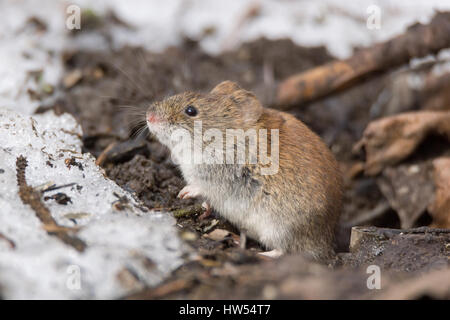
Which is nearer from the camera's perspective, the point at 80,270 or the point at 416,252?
the point at 80,270

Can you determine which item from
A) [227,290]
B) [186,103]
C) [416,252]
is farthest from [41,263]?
[416,252]

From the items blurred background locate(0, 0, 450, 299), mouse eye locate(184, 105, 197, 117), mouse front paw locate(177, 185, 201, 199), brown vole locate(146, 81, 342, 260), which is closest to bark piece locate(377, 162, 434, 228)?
blurred background locate(0, 0, 450, 299)

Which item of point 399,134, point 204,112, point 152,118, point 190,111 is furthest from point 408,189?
point 152,118

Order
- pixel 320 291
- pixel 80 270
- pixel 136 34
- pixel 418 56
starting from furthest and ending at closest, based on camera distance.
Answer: pixel 136 34, pixel 418 56, pixel 80 270, pixel 320 291

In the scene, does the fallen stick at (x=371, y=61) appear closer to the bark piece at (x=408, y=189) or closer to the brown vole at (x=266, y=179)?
the bark piece at (x=408, y=189)

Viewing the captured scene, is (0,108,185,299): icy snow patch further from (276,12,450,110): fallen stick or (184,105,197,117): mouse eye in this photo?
(276,12,450,110): fallen stick

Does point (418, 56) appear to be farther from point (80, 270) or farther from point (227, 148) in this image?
point (80, 270)
